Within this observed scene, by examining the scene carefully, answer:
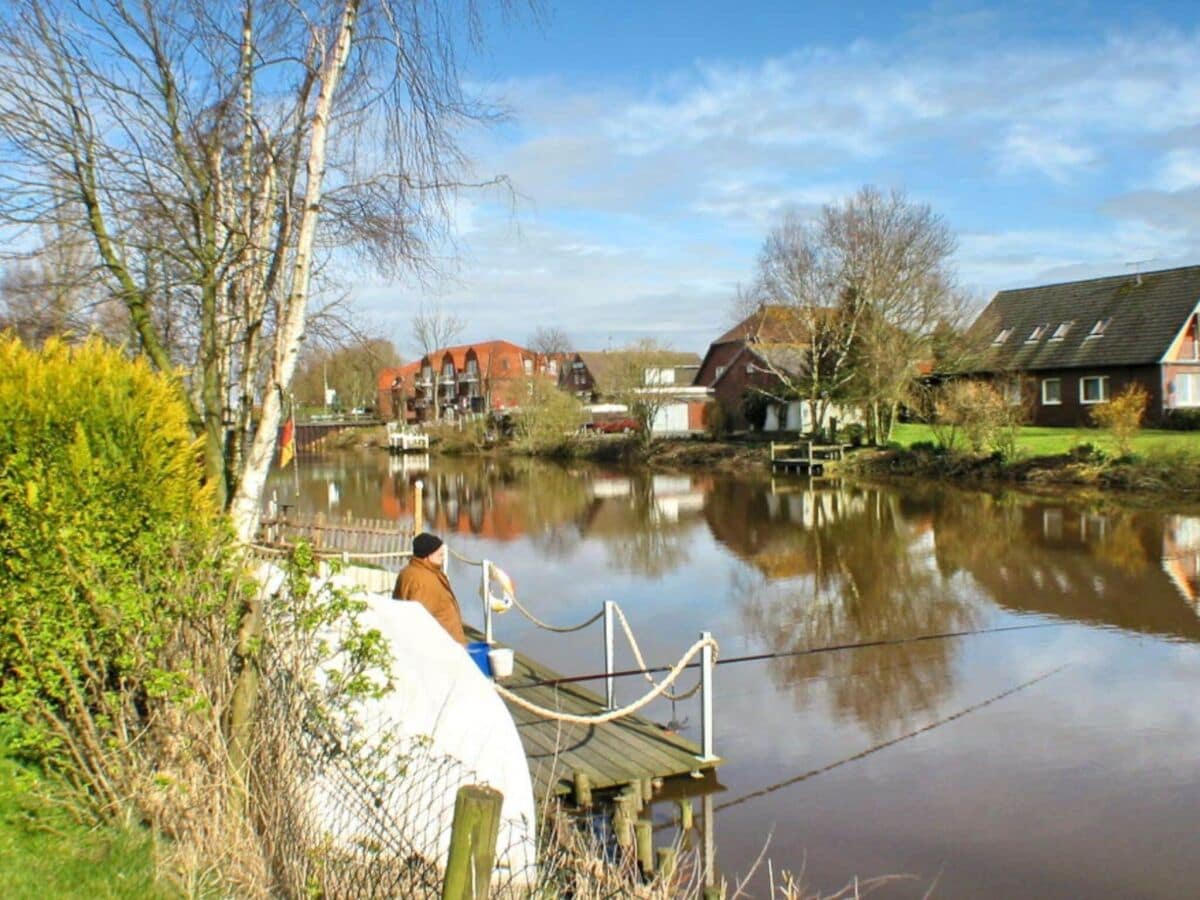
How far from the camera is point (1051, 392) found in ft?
144

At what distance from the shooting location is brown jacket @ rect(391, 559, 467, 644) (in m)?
8.32

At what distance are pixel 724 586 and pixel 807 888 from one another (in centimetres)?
1111

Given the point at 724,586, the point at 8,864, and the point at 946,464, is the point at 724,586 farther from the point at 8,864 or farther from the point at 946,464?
the point at 946,464

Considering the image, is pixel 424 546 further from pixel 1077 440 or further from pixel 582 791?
pixel 1077 440

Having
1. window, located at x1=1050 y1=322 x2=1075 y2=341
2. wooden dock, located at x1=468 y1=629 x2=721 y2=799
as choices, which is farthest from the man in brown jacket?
window, located at x1=1050 y1=322 x2=1075 y2=341

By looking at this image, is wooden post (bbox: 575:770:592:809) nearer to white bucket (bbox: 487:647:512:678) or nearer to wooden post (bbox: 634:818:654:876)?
wooden post (bbox: 634:818:654:876)

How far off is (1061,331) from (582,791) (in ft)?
139

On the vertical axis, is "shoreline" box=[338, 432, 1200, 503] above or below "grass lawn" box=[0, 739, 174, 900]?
below

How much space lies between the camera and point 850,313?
1614 inches

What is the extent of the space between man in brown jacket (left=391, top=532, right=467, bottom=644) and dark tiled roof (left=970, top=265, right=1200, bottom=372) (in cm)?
3786

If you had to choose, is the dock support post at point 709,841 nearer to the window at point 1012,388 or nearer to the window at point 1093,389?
the window at point 1012,388

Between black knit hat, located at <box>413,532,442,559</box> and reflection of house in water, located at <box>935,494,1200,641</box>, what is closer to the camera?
black knit hat, located at <box>413,532,442,559</box>

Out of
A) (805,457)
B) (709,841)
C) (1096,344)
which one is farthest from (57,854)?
(1096,344)

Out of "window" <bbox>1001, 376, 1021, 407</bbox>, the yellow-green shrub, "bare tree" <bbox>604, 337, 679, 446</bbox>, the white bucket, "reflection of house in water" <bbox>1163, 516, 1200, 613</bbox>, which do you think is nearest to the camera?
the yellow-green shrub
